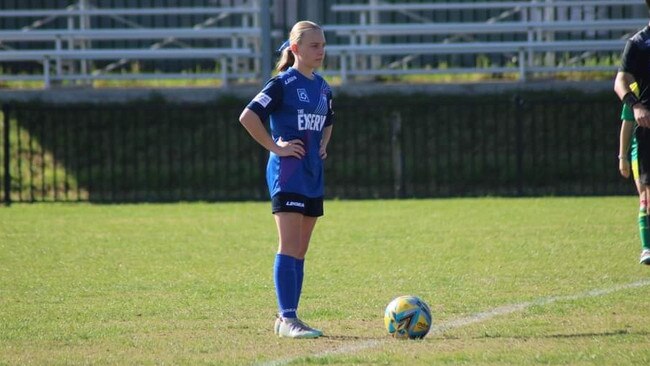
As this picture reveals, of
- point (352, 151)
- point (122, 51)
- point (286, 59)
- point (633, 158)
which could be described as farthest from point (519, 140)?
point (286, 59)

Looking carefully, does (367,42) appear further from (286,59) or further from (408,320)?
(408,320)

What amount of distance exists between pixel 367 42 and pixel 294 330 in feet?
56.8

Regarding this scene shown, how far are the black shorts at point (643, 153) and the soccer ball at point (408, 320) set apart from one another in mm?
3219

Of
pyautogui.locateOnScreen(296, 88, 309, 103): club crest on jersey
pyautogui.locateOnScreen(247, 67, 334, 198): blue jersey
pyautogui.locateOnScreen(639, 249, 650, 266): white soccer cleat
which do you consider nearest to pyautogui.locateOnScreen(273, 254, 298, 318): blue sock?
pyautogui.locateOnScreen(247, 67, 334, 198): blue jersey

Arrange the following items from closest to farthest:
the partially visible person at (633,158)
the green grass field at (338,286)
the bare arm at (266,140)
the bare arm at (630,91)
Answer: the green grass field at (338,286)
the bare arm at (266,140)
the bare arm at (630,91)
the partially visible person at (633,158)

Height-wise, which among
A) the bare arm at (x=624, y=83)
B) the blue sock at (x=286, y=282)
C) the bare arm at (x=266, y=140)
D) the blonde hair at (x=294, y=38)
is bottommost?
the blue sock at (x=286, y=282)

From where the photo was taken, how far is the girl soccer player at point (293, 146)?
7.07m

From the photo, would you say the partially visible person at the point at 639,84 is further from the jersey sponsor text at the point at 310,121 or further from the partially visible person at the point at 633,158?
the jersey sponsor text at the point at 310,121

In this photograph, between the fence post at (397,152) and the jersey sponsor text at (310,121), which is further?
the fence post at (397,152)

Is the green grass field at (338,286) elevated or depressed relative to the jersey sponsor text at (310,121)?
depressed

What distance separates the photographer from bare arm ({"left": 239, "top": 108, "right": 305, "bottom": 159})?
7.05m

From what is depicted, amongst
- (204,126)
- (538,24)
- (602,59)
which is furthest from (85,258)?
(602,59)

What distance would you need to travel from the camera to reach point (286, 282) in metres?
7.11

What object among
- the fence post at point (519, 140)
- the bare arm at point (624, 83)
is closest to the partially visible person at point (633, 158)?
the bare arm at point (624, 83)
